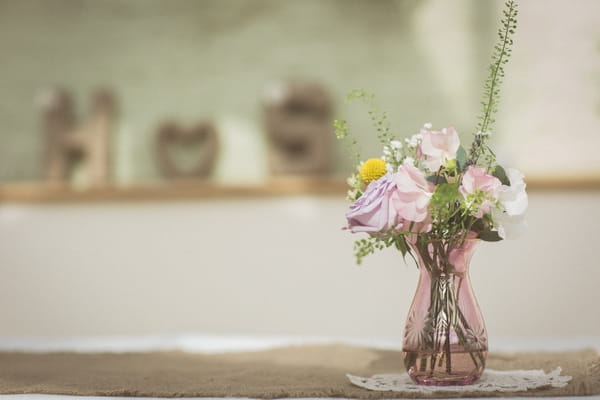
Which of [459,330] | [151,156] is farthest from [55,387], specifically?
[151,156]

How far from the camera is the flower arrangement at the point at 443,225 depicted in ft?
2.88

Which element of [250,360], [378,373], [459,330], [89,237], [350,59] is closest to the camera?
[459,330]

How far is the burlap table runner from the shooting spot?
0.92 m

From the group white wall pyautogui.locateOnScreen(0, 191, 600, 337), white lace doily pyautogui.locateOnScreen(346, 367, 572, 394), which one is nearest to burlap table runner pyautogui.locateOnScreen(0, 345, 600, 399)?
white lace doily pyautogui.locateOnScreen(346, 367, 572, 394)

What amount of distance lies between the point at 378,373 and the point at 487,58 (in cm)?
189

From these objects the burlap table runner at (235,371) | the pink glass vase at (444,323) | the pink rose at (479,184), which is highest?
the pink rose at (479,184)

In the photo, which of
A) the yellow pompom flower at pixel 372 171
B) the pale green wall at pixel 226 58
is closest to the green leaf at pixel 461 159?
the yellow pompom flower at pixel 372 171

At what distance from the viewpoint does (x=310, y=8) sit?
283 cm

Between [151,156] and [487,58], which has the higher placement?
[487,58]

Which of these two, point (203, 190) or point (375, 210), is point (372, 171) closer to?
Result: point (375, 210)

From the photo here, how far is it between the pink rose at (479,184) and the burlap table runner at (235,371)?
237mm

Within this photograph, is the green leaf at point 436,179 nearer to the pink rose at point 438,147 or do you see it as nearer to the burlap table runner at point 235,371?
the pink rose at point 438,147

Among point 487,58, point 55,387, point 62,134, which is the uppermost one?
point 487,58

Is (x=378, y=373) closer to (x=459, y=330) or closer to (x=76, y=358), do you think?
(x=459, y=330)
